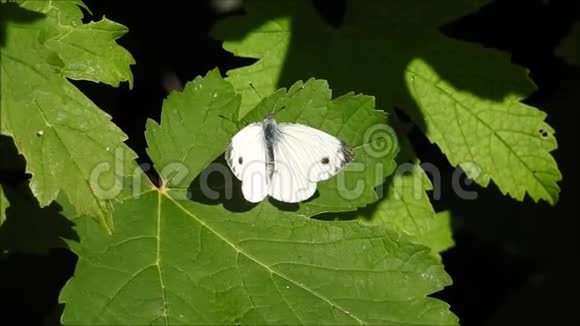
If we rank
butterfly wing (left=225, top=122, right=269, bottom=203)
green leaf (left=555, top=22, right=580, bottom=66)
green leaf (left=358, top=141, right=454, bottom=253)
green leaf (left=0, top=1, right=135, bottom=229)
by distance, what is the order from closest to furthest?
green leaf (left=0, top=1, right=135, bottom=229) → butterfly wing (left=225, top=122, right=269, bottom=203) → green leaf (left=358, top=141, right=454, bottom=253) → green leaf (left=555, top=22, right=580, bottom=66)

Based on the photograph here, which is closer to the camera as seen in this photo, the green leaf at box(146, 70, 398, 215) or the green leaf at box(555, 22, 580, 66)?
the green leaf at box(146, 70, 398, 215)

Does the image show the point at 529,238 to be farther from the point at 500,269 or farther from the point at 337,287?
the point at 337,287

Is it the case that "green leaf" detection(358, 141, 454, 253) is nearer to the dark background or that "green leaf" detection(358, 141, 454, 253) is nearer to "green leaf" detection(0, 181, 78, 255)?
the dark background

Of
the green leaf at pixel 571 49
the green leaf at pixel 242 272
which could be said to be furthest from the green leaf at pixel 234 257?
the green leaf at pixel 571 49

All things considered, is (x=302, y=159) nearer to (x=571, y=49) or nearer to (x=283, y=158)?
(x=283, y=158)

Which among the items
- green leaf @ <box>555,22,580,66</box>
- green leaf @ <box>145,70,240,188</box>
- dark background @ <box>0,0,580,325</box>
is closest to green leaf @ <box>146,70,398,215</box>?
green leaf @ <box>145,70,240,188</box>

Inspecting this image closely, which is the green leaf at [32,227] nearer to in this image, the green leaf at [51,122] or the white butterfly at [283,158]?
the green leaf at [51,122]

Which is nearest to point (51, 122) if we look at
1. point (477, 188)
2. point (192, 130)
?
point (192, 130)
